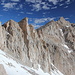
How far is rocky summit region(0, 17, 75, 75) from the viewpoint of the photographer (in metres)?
31.3

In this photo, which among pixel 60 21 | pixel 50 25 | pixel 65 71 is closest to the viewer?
pixel 65 71

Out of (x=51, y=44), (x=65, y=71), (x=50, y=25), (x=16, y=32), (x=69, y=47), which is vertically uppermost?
(x=16, y=32)

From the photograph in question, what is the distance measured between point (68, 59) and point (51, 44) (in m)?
11.6

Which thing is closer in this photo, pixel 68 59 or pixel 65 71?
pixel 65 71

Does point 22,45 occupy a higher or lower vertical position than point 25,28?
lower

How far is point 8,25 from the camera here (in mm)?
35094

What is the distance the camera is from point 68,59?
6800 cm

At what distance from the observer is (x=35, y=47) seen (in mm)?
43281

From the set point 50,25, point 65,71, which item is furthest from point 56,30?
point 65,71

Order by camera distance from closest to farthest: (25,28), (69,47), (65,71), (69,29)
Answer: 1. (25,28)
2. (65,71)
3. (69,47)
4. (69,29)

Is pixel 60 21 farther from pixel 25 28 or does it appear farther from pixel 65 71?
pixel 25 28

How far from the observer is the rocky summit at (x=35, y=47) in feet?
103

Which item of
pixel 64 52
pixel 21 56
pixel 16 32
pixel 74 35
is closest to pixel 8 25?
pixel 16 32

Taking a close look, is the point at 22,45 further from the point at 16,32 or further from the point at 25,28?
the point at 25,28
